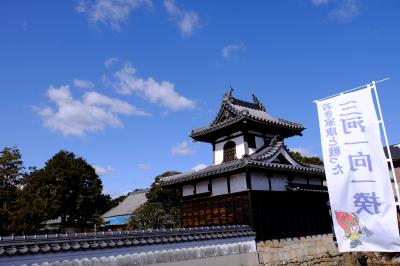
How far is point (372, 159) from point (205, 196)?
12976mm

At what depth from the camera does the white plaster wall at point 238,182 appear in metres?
18.3

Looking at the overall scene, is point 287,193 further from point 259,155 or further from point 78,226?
point 78,226

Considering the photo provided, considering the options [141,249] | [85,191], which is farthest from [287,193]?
[85,191]

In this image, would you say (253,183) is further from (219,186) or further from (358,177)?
(358,177)

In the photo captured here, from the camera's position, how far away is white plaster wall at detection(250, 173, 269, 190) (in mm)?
18312

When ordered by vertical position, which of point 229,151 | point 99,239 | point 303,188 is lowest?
point 99,239

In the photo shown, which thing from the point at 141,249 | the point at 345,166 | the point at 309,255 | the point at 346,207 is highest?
the point at 345,166

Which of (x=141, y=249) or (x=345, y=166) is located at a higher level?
(x=345, y=166)

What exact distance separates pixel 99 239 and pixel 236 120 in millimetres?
11781

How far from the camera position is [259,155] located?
1952 centimetres

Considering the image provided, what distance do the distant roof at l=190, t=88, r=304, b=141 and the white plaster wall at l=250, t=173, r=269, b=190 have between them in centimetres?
360

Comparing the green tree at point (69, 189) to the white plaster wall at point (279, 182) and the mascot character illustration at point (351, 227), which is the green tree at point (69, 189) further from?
the mascot character illustration at point (351, 227)

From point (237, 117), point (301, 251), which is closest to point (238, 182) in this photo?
point (237, 117)

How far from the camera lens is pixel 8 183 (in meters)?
34.1
